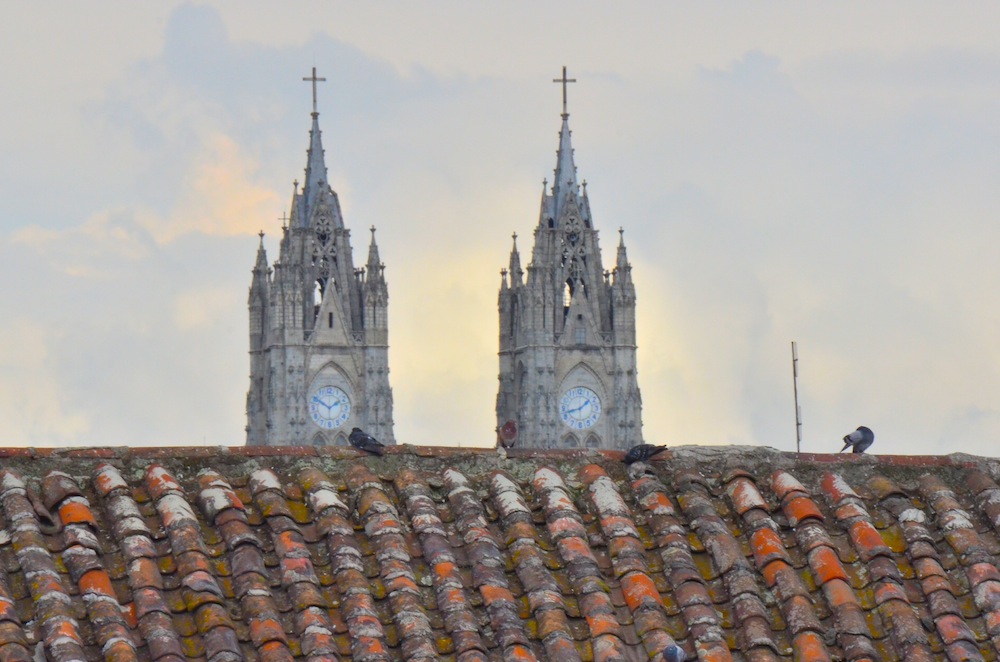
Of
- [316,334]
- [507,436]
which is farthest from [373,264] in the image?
[507,436]

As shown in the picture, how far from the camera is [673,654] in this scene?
776cm

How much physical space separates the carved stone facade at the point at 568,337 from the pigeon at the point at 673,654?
76.0 meters

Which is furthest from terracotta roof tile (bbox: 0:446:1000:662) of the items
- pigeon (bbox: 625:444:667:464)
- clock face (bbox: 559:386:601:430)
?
clock face (bbox: 559:386:601:430)

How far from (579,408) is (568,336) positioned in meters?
2.69

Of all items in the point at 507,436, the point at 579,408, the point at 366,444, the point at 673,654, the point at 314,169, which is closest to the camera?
the point at 673,654

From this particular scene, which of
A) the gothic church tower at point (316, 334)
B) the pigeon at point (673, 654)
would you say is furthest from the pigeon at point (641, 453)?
the gothic church tower at point (316, 334)

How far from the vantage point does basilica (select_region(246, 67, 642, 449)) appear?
277 ft

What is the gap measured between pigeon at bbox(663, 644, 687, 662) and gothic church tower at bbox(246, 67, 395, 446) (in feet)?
243

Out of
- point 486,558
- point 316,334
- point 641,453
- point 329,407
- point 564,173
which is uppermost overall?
point 564,173

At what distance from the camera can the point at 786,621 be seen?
8133mm

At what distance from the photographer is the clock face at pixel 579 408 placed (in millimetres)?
86000

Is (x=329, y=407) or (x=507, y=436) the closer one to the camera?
(x=507, y=436)

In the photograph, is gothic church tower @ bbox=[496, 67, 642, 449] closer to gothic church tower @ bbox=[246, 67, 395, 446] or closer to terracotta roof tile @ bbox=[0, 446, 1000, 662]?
gothic church tower @ bbox=[246, 67, 395, 446]

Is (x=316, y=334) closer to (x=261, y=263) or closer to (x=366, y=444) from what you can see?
(x=261, y=263)
